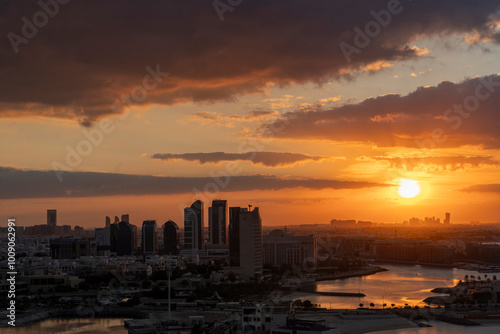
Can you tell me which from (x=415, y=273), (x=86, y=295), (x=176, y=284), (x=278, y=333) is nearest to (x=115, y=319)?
(x=86, y=295)

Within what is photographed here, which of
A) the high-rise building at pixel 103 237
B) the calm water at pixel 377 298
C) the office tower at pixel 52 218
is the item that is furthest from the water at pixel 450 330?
the office tower at pixel 52 218

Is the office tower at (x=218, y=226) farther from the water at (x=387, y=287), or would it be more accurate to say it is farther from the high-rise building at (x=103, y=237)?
the water at (x=387, y=287)

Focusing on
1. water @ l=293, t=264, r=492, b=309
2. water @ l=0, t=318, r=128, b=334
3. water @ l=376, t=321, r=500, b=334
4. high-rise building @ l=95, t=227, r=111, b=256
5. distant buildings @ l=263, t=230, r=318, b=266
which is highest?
high-rise building @ l=95, t=227, r=111, b=256

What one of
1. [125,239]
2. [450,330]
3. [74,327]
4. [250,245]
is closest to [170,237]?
[125,239]

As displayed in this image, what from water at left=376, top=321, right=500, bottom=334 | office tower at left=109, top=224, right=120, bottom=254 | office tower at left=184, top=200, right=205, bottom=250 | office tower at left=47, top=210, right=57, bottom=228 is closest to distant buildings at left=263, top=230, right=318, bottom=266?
office tower at left=184, top=200, right=205, bottom=250

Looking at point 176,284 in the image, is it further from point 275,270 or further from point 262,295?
point 275,270

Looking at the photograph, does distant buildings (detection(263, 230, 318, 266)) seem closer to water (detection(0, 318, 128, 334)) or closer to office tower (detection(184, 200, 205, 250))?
office tower (detection(184, 200, 205, 250))
